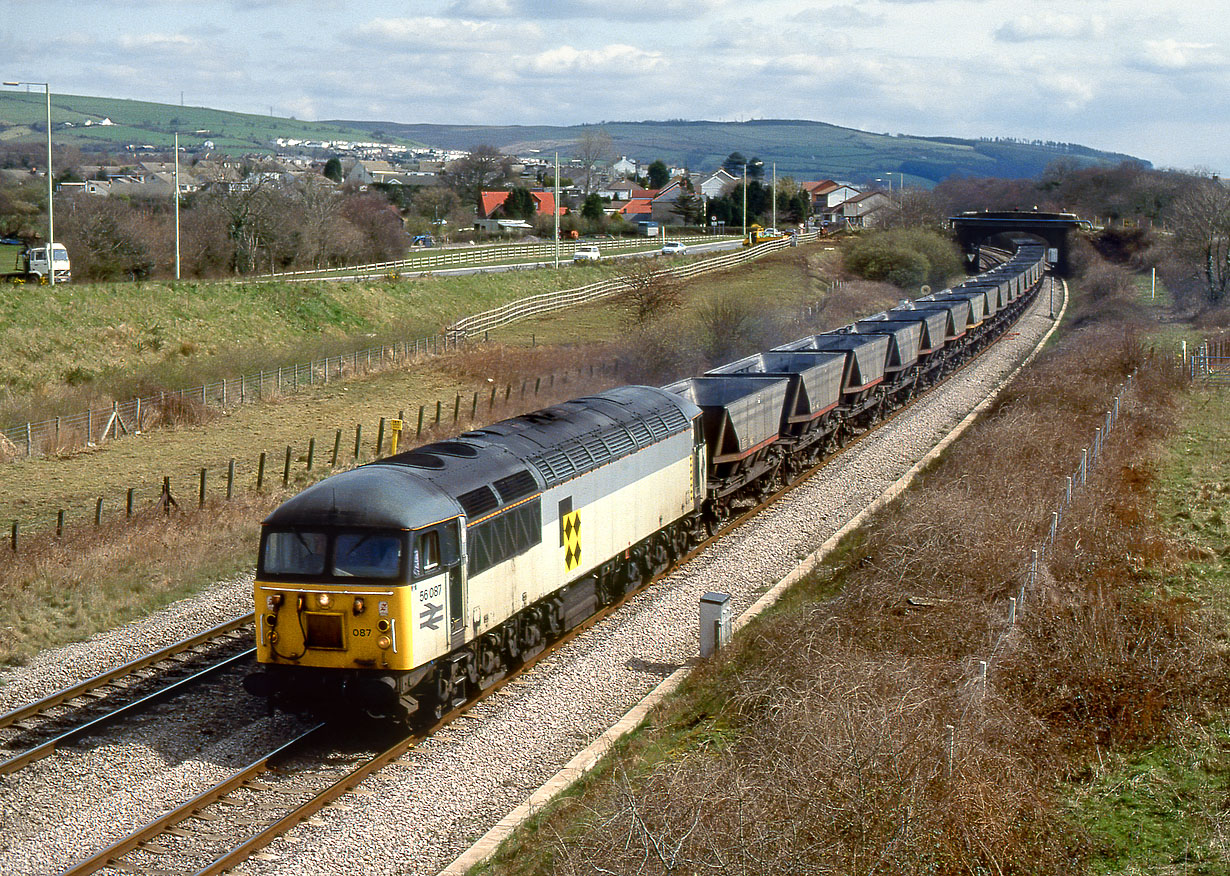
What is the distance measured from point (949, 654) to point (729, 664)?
281cm

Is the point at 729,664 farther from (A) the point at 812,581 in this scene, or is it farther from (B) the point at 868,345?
(B) the point at 868,345

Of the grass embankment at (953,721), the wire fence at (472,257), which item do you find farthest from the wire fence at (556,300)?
the grass embankment at (953,721)

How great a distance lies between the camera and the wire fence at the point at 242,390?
33.2 m

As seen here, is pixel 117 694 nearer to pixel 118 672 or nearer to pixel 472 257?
pixel 118 672

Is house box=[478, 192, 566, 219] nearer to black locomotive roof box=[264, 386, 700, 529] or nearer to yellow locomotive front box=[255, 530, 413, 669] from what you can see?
black locomotive roof box=[264, 386, 700, 529]

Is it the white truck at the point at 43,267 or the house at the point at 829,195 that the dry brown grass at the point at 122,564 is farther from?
the house at the point at 829,195

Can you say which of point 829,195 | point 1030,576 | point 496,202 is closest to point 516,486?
point 1030,576

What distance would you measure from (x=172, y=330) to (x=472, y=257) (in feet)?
109

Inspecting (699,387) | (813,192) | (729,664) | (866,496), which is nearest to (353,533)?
(729,664)

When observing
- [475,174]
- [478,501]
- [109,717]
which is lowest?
[109,717]

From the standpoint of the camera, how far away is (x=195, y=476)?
97.8 feet

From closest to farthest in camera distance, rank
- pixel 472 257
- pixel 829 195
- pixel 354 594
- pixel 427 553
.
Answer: pixel 354 594
pixel 427 553
pixel 472 257
pixel 829 195

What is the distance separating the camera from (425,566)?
13.7 metres

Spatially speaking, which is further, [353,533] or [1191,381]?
[1191,381]
